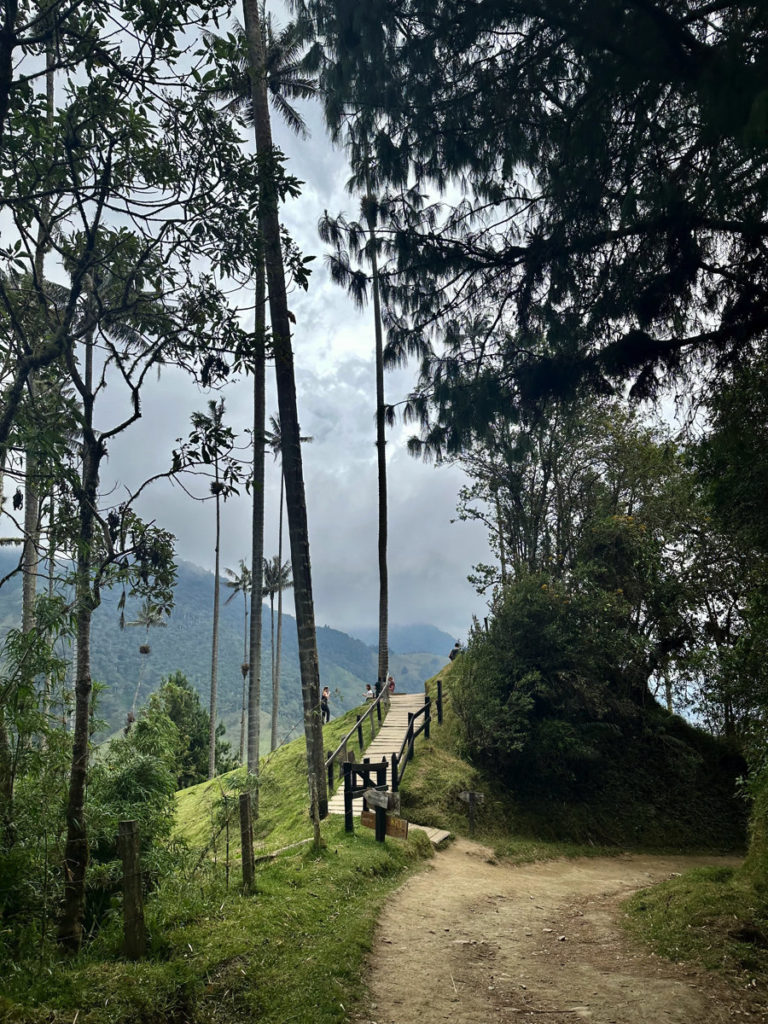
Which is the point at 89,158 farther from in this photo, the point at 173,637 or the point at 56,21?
the point at 173,637

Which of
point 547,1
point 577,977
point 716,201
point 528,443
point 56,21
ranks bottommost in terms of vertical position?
point 577,977

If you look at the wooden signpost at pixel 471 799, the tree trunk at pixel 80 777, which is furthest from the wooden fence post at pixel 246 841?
the wooden signpost at pixel 471 799

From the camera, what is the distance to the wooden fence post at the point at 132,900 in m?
5.36

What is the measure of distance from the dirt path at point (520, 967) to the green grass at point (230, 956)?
0.44 m

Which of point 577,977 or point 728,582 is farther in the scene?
point 728,582

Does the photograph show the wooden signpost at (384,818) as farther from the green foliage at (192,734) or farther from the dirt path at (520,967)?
the green foliage at (192,734)

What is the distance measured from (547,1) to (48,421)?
4.84 meters

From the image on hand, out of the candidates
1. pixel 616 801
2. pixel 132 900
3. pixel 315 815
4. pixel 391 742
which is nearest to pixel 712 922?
pixel 315 815

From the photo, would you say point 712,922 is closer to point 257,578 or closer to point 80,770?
point 80,770

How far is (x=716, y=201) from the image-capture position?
5129mm

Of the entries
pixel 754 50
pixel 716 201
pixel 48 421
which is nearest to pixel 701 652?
pixel 716 201

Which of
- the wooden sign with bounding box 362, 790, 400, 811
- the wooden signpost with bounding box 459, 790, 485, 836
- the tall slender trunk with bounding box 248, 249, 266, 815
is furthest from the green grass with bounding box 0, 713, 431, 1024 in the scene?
the tall slender trunk with bounding box 248, 249, 266, 815

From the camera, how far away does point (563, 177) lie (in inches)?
223

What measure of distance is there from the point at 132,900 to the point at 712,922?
613 centimetres
